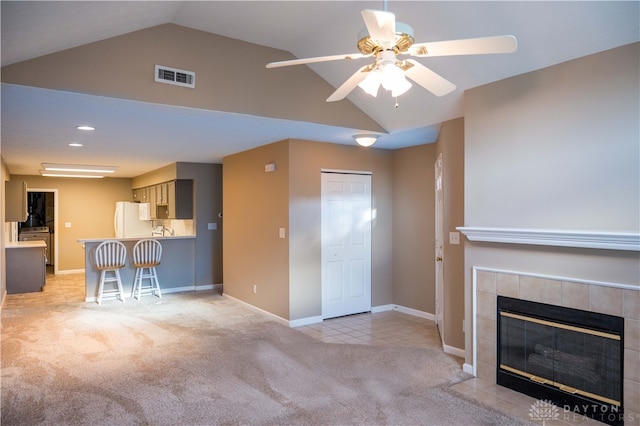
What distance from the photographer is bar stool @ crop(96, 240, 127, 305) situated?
20.5 ft

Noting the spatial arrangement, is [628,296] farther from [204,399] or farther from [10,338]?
[10,338]

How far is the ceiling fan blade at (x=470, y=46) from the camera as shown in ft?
6.10

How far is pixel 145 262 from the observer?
21.7 feet

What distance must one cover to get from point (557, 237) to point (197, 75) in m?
3.07

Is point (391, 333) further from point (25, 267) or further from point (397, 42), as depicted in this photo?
point (25, 267)

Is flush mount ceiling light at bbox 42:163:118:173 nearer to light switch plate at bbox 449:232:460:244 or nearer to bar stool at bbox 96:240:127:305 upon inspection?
bar stool at bbox 96:240:127:305

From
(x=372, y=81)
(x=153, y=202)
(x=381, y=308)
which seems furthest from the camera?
(x=153, y=202)

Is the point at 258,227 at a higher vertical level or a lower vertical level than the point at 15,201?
lower

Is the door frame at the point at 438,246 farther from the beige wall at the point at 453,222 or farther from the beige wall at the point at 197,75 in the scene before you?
the beige wall at the point at 197,75

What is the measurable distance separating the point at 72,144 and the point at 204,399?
3.81m

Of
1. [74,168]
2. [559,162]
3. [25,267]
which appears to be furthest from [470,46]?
[25,267]

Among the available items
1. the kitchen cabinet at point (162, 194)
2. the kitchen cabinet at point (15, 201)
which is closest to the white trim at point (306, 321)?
the kitchen cabinet at point (162, 194)

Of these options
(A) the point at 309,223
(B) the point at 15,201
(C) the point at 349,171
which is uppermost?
(C) the point at 349,171

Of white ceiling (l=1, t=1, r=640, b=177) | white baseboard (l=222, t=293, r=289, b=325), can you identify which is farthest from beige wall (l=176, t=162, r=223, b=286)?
white ceiling (l=1, t=1, r=640, b=177)
